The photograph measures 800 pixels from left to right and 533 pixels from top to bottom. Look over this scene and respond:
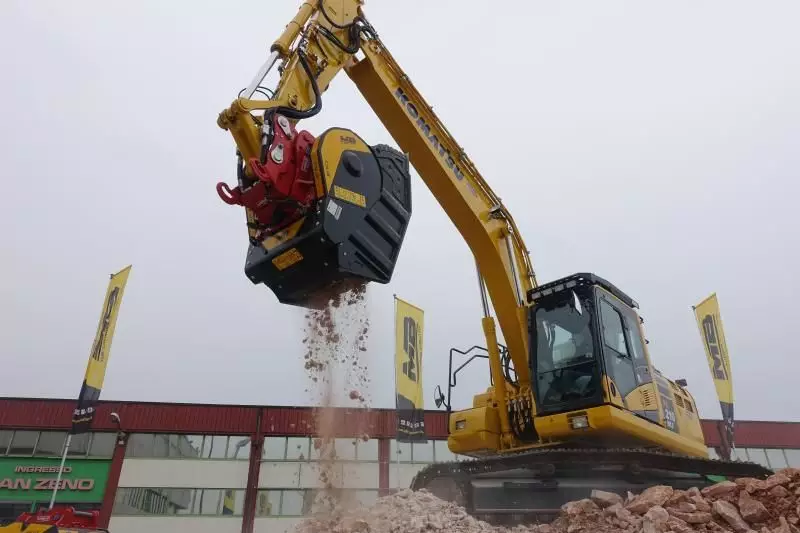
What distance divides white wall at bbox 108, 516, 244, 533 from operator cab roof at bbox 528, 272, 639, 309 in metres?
18.5

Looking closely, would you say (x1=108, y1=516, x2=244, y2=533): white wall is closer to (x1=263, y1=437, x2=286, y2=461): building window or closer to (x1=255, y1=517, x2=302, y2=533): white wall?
(x1=255, y1=517, x2=302, y2=533): white wall

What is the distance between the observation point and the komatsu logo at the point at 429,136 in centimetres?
723

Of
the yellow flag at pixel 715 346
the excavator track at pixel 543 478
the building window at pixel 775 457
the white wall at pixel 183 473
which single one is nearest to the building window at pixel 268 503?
the white wall at pixel 183 473

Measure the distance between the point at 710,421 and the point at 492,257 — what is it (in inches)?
945

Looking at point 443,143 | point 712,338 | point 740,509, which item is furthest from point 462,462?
point 712,338

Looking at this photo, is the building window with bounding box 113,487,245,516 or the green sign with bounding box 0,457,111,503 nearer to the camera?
the building window with bounding box 113,487,245,516

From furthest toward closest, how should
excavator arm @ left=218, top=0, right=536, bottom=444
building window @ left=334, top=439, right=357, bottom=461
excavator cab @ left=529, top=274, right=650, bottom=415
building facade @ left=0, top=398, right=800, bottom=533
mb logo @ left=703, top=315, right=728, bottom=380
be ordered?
building facade @ left=0, top=398, right=800, bottom=533, mb logo @ left=703, top=315, right=728, bottom=380, excavator arm @ left=218, top=0, right=536, bottom=444, excavator cab @ left=529, top=274, right=650, bottom=415, building window @ left=334, top=439, right=357, bottom=461

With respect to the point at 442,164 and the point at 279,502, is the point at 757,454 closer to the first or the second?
the point at 279,502

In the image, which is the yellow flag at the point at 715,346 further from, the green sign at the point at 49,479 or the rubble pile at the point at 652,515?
the green sign at the point at 49,479

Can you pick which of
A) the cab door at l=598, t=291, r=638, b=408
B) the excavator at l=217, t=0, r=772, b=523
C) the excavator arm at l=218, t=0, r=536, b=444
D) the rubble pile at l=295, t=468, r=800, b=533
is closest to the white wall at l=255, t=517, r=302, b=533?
the excavator at l=217, t=0, r=772, b=523

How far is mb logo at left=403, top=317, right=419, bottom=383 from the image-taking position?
56.2ft

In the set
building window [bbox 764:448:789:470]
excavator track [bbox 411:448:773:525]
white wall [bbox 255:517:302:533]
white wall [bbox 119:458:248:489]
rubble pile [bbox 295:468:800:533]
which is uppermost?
building window [bbox 764:448:789:470]

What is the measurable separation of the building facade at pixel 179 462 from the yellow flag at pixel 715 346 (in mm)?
11015

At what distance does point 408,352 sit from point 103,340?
9.85 m
